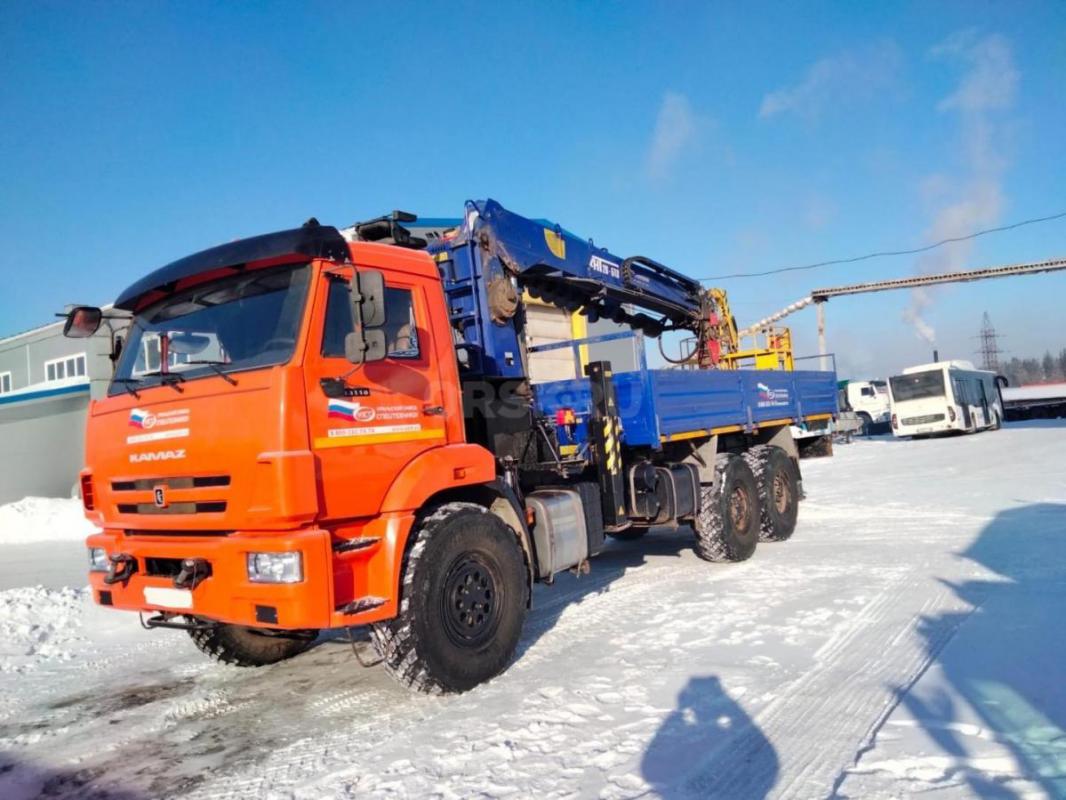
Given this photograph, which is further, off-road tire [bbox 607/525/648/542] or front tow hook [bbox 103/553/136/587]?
off-road tire [bbox 607/525/648/542]

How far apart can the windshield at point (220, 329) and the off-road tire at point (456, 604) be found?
1.43 m

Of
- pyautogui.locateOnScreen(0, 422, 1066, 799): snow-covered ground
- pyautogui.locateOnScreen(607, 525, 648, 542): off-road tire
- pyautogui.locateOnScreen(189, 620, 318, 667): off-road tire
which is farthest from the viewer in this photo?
pyautogui.locateOnScreen(607, 525, 648, 542): off-road tire

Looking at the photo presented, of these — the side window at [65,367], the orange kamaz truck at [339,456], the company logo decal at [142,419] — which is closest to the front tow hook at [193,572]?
the orange kamaz truck at [339,456]

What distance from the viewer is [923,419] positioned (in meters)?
29.1

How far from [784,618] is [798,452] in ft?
18.8

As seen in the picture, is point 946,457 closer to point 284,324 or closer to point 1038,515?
point 1038,515

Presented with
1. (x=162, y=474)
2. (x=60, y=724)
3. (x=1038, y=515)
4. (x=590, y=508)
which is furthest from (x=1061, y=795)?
(x=1038, y=515)

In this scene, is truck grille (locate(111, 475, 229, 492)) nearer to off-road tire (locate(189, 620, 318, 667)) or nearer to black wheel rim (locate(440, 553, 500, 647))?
off-road tire (locate(189, 620, 318, 667))

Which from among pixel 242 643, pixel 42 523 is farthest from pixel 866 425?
pixel 242 643

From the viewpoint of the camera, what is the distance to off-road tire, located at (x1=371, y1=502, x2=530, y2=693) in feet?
13.7

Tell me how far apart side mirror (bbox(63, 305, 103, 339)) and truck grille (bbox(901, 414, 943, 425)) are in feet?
100

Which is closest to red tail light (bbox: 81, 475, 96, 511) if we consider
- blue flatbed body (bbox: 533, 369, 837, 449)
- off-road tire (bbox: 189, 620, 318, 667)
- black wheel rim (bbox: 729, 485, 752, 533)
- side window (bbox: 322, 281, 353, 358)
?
off-road tire (bbox: 189, 620, 318, 667)

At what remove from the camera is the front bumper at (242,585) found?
3.70 m

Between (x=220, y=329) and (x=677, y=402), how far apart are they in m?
4.57
